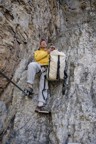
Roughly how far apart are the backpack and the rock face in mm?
411

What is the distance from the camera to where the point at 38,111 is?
7.25 meters

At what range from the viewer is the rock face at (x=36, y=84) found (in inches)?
270

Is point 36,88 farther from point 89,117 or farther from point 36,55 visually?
point 89,117

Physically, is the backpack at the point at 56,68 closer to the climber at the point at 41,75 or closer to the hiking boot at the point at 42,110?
the climber at the point at 41,75

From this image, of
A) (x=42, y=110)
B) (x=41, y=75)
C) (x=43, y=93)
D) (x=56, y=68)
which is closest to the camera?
(x=42, y=110)

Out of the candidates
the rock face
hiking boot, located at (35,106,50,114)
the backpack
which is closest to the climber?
hiking boot, located at (35,106,50,114)

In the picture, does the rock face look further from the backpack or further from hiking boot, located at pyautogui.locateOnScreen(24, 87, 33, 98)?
the backpack

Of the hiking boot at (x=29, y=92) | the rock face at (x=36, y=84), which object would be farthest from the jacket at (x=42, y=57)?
the hiking boot at (x=29, y=92)

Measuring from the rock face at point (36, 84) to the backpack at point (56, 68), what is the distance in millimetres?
411

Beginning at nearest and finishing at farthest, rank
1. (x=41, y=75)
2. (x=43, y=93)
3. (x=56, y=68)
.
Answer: (x=56, y=68)
(x=43, y=93)
(x=41, y=75)

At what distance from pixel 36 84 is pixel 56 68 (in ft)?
2.64

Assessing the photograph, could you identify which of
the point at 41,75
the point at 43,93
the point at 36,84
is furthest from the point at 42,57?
the point at 43,93

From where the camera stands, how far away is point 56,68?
7.49 metres

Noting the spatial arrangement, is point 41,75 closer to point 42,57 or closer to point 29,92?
point 42,57
